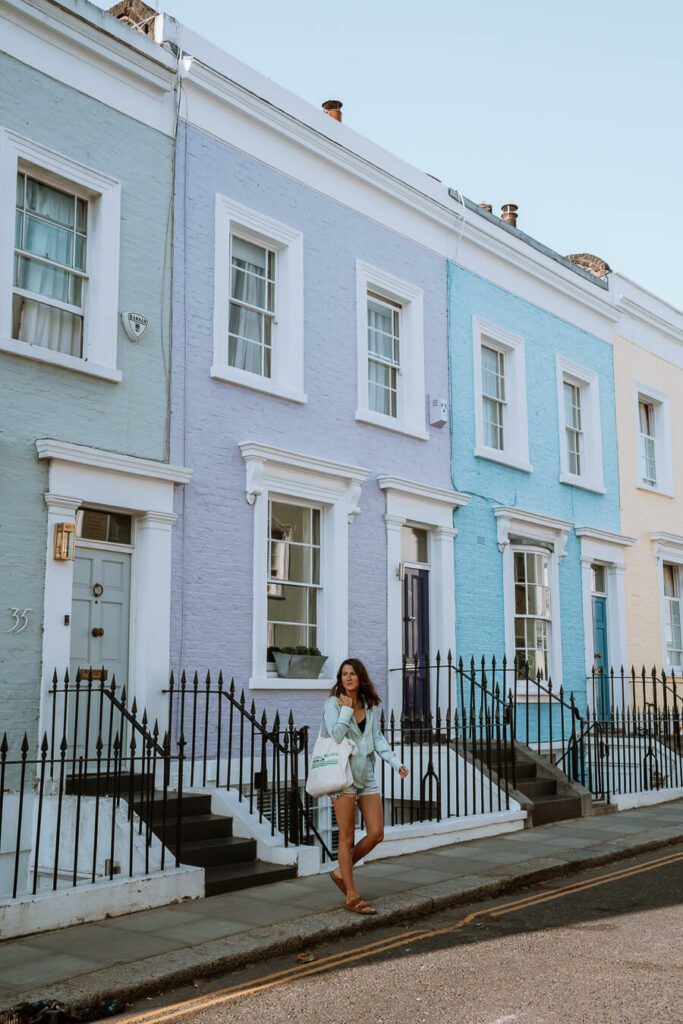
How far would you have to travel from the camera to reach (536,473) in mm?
16516

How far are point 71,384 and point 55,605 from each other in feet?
6.91

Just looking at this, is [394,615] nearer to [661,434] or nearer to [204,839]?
[204,839]

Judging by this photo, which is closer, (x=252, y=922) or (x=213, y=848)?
(x=252, y=922)

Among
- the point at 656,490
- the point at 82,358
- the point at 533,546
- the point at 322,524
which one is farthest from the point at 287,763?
the point at 656,490

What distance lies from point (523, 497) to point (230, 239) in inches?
250

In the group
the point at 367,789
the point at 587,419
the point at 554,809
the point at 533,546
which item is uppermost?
the point at 587,419

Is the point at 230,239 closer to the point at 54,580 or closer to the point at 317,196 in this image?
the point at 317,196

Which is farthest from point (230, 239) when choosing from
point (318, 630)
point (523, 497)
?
point (523, 497)

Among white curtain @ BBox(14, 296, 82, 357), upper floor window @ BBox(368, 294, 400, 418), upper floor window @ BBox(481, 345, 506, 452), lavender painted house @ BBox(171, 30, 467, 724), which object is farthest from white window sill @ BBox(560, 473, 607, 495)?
white curtain @ BBox(14, 296, 82, 357)

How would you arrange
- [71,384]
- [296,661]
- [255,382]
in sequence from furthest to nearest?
1. [255,382]
2. [296,661]
3. [71,384]

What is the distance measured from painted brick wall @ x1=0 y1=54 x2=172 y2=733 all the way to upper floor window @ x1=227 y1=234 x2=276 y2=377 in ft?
3.82

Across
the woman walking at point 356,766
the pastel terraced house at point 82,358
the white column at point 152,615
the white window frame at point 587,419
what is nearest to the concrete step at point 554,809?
the white column at point 152,615

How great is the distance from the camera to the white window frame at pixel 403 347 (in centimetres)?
1359

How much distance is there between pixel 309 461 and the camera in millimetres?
12219
